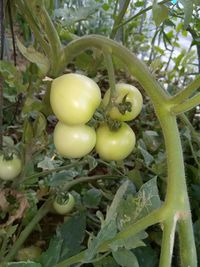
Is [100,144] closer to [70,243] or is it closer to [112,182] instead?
[70,243]

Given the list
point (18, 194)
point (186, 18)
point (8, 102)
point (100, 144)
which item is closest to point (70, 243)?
point (18, 194)

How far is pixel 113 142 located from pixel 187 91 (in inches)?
5.3

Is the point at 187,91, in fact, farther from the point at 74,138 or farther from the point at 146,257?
the point at 146,257

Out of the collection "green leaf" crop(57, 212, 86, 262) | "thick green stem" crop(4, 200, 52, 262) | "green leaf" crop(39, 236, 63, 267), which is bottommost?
"thick green stem" crop(4, 200, 52, 262)

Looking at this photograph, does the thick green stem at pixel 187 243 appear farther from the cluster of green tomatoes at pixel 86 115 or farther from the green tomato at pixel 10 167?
the green tomato at pixel 10 167

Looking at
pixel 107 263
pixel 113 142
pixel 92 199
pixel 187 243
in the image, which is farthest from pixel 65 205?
pixel 187 243

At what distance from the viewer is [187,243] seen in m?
0.48

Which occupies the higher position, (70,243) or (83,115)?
(83,115)

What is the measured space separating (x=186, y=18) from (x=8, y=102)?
31.8 inches

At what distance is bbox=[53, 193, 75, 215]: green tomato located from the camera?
88 cm

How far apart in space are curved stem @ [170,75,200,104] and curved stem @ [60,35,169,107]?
1 cm

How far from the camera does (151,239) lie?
882 mm

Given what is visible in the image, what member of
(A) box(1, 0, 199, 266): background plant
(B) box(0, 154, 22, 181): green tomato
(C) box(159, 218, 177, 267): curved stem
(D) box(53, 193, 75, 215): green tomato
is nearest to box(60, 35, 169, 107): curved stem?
(A) box(1, 0, 199, 266): background plant

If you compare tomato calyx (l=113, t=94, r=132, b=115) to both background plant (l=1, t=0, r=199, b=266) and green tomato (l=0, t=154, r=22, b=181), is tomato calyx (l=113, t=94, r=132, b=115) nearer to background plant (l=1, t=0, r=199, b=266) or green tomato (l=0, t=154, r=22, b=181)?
background plant (l=1, t=0, r=199, b=266)
